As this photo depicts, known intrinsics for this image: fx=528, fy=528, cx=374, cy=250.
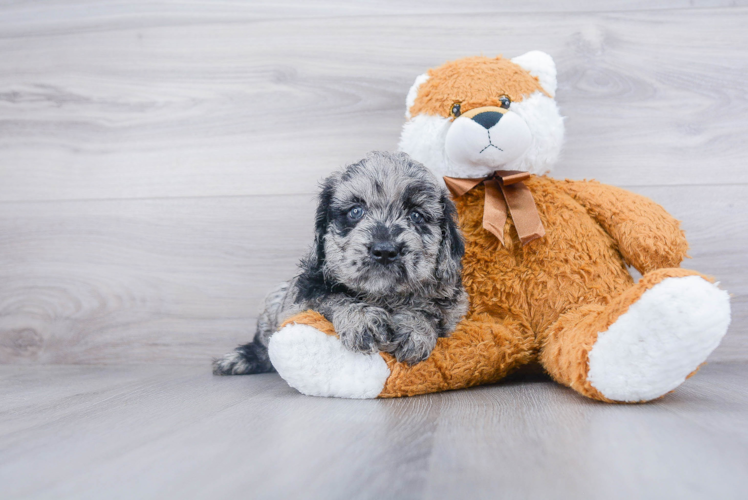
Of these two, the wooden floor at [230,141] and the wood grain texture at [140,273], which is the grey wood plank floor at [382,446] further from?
the wood grain texture at [140,273]

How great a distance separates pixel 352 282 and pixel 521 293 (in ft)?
1.43

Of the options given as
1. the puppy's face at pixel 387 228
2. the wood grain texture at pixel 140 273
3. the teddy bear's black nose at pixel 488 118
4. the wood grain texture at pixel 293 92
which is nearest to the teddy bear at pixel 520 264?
the teddy bear's black nose at pixel 488 118

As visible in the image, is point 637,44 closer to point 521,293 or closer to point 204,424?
point 521,293

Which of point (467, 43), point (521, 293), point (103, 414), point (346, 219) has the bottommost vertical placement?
point (103, 414)

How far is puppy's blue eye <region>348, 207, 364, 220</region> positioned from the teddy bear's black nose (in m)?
0.35

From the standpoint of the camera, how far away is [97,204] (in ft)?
6.03

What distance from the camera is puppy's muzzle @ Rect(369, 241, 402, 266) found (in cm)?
107

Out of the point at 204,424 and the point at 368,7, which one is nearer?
the point at 204,424

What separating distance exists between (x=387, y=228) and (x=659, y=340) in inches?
21.8

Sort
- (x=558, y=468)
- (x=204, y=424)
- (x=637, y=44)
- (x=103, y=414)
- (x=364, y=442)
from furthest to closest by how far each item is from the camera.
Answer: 1. (x=637, y=44)
2. (x=103, y=414)
3. (x=204, y=424)
4. (x=364, y=442)
5. (x=558, y=468)

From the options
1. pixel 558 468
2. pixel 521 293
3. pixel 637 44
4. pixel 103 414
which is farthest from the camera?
pixel 637 44

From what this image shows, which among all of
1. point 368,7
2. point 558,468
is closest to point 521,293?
point 558,468

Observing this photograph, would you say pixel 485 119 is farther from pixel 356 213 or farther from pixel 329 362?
pixel 329 362

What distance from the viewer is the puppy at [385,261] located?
1.09 m
